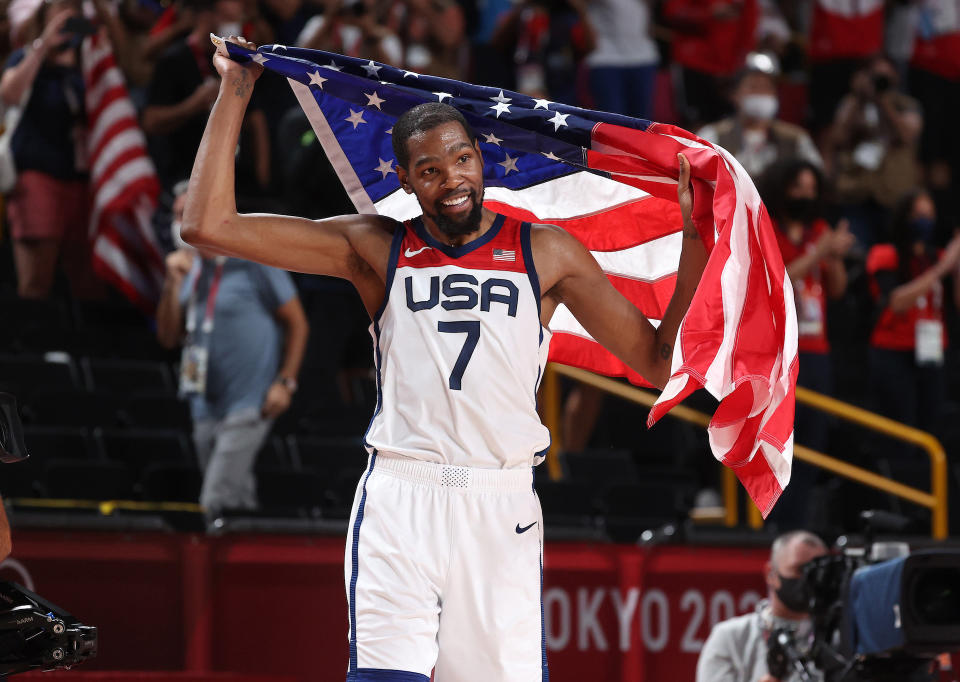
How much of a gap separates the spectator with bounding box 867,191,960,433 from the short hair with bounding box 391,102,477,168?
19.9ft

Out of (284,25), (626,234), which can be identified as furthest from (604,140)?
(284,25)

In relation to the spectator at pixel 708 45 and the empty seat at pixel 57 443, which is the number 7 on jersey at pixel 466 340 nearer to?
the empty seat at pixel 57 443

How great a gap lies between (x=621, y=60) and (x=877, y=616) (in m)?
6.47

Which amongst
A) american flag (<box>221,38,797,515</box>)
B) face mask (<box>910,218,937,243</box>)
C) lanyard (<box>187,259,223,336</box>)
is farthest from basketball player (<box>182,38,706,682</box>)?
face mask (<box>910,218,937,243</box>)

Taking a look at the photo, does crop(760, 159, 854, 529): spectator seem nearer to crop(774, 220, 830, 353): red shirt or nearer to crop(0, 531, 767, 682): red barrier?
crop(774, 220, 830, 353): red shirt

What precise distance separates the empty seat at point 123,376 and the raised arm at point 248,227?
16.5ft

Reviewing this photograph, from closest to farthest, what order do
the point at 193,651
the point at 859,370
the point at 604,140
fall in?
the point at 604,140, the point at 193,651, the point at 859,370

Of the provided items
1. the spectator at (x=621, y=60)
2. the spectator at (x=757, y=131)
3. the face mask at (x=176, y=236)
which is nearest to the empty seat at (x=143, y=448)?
the face mask at (x=176, y=236)

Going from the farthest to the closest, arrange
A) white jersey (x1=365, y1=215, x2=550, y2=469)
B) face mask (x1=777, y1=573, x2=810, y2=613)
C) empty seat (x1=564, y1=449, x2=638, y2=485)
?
empty seat (x1=564, y1=449, x2=638, y2=485), face mask (x1=777, y1=573, x2=810, y2=613), white jersey (x1=365, y1=215, x2=550, y2=469)

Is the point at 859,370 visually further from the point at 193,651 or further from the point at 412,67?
the point at 193,651

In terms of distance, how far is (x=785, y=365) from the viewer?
4547 mm

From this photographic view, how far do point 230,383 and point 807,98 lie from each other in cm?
743

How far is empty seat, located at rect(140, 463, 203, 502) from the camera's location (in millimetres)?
8172

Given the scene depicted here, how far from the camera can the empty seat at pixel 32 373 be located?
8742 millimetres
